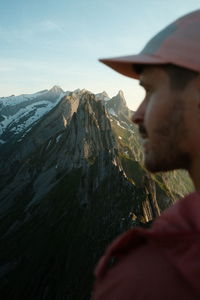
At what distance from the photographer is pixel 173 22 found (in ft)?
8.59

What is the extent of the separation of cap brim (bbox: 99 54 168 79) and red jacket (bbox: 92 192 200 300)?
0.97 meters

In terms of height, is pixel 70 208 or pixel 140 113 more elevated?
pixel 140 113

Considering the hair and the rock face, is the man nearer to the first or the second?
the hair

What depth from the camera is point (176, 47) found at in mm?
2357

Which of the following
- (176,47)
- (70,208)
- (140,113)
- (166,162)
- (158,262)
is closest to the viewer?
(158,262)

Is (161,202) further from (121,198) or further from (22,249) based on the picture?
(22,249)

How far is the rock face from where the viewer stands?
85.9 metres

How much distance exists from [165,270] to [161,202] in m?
124

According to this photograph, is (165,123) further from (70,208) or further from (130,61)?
(70,208)

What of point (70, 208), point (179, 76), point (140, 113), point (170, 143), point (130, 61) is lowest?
point (70, 208)

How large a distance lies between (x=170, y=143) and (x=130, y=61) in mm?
621

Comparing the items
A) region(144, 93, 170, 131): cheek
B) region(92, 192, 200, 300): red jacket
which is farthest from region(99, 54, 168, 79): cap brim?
region(92, 192, 200, 300): red jacket

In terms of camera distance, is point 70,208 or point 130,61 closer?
point 130,61

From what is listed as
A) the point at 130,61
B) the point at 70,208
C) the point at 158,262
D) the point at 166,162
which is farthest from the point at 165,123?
the point at 70,208
